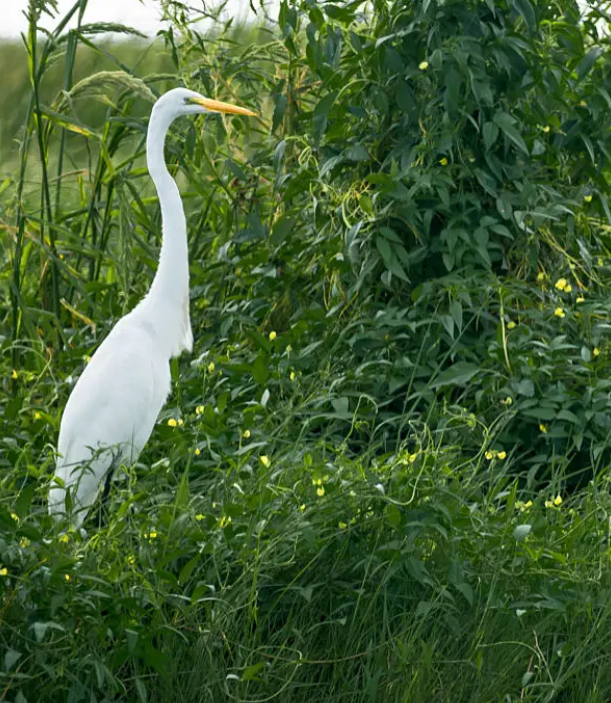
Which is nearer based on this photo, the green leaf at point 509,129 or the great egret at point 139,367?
the great egret at point 139,367

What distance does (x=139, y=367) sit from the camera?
9.16ft

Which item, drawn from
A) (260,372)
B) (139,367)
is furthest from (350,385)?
(139,367)

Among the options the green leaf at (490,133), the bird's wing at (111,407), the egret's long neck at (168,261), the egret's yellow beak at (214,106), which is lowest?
the bird's wing at (111,407)

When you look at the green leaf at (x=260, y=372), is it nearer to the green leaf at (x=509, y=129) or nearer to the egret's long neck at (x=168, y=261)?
the egret's long neck at (x=168, y=261)

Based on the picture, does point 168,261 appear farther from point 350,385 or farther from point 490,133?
point 490,133

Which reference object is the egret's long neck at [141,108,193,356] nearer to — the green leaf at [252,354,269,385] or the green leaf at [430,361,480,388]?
the green leaf at [252,354,269,385]

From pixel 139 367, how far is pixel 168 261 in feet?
0.86

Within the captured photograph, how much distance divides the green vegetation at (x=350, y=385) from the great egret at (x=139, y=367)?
0.07 m

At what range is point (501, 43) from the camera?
294cm

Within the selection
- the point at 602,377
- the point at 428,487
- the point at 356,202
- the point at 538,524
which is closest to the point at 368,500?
the point at 428,487

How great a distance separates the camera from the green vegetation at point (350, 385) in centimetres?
201

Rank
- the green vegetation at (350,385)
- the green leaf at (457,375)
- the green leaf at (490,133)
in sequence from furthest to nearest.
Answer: the green leaf at (490,133) → the green leaf at (457,375) → the green vegetation at (350,385)

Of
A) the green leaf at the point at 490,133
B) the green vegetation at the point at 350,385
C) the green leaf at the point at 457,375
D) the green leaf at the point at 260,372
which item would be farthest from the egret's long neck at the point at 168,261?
the green leaf at the point at 490,133

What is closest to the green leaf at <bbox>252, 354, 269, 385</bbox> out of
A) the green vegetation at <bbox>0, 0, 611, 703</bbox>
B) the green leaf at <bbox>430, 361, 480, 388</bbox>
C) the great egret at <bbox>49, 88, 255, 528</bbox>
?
the green vegetation at <bbox>0, 0, 611, 703</bbox>
